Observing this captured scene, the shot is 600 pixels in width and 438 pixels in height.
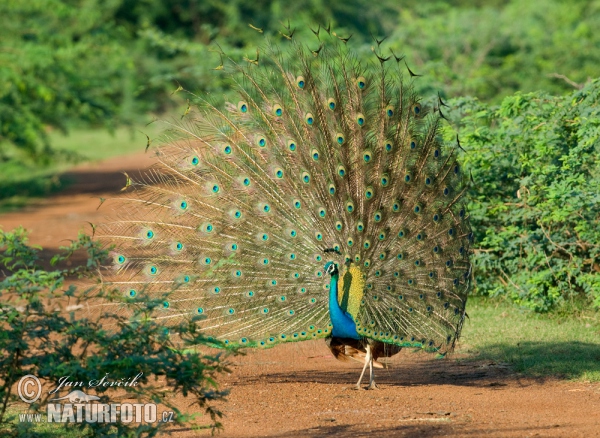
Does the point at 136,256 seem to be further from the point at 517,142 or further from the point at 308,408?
the point at 517,142

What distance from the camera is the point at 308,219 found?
22.6 feet

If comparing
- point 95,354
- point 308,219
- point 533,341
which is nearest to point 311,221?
point 308,219

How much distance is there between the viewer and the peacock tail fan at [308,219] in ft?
22.3

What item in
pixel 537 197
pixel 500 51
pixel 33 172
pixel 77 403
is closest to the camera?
pixel 77 403

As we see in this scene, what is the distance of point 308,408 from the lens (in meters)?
6.45

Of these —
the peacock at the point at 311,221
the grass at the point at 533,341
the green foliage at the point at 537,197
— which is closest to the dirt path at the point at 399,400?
the grass at the point at 533,341

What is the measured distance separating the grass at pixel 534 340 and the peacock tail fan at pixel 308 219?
1.25m

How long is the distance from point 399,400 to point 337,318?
0.75m

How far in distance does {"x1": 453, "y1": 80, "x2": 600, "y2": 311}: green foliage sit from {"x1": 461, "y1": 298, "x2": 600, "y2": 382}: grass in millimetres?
207

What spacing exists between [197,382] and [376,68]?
10.4ft

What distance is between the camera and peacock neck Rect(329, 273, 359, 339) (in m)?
6.63

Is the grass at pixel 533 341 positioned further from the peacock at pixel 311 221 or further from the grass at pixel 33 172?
the grass at pixel 33 172

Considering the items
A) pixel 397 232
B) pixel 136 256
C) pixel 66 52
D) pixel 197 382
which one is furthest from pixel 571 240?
pixel 66 52

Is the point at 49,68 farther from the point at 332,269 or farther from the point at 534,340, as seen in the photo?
the point at 332,269
